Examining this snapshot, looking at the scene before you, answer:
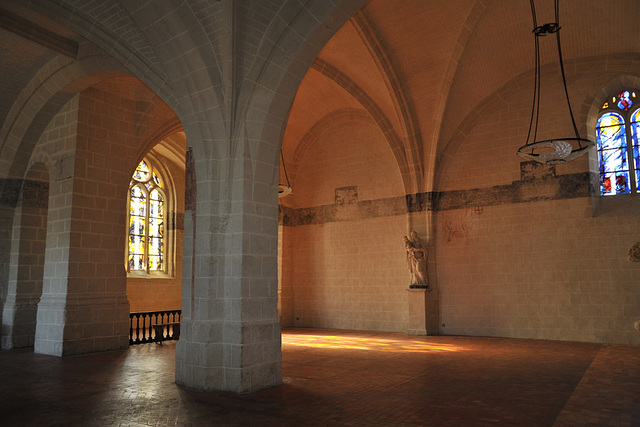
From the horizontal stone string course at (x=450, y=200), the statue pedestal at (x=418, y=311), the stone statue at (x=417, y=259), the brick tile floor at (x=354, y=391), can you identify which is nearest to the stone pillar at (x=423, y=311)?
the statue pedestal at (x=418, y=311)

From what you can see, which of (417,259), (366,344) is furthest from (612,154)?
(366,344)

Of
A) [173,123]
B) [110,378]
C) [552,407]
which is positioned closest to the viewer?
[552,407]

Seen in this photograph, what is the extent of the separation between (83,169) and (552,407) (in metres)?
9.22

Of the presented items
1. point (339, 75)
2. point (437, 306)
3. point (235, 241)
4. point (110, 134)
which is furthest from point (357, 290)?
point (235, 241)

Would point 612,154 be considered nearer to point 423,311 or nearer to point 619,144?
point 619,144

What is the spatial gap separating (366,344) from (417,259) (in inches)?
122

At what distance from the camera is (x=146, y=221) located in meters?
18.0

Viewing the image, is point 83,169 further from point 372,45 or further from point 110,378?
point 372,45

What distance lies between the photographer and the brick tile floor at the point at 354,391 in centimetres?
525

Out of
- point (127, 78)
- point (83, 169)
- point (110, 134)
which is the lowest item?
point (83, 169)

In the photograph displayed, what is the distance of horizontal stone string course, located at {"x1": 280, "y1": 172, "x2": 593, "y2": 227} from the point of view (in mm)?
12625

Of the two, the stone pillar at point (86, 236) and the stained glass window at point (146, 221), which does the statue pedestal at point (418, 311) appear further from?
the stained glass window at point (146, 221)

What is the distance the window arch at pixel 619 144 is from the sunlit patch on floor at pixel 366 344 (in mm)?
5702

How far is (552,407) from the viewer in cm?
565
